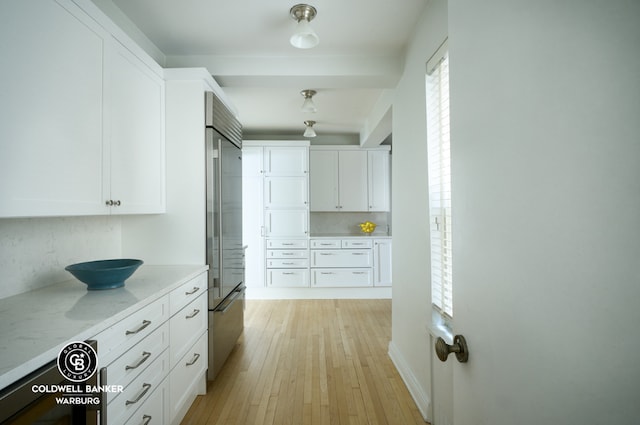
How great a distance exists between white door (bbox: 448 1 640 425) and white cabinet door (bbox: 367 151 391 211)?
14.2ft

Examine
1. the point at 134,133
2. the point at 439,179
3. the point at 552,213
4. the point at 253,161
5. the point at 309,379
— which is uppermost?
the point at 253,161

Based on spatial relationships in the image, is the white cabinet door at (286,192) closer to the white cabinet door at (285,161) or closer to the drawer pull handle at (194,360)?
the white cabinet door at (285,161)

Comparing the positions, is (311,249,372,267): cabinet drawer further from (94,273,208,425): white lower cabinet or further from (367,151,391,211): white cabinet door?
(94,273,208,425): white lower cabinet

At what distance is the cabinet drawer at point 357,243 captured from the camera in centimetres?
459

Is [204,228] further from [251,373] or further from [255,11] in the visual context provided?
[255,11]

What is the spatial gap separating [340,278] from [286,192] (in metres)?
1.55

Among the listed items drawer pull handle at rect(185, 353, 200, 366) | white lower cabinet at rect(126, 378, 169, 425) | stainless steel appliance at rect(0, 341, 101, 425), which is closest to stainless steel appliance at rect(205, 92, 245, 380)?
drawer pull handle at rect(185, 353, 200, 366)

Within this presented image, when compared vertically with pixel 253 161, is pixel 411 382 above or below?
below

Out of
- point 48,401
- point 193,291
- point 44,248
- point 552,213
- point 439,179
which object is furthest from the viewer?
point 193,291

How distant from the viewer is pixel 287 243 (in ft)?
14.9

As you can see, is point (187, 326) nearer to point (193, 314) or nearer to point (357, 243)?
point (193, 314)

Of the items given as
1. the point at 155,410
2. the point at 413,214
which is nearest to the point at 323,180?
the point at 413,214

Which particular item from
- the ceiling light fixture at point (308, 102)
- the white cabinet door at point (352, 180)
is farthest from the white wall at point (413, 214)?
the white cabinet door at point (352, 180)

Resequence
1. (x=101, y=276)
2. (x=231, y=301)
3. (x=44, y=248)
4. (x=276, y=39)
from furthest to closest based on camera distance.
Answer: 1. (x=231, y=301)
2. (x=276, y=39)
3. (x=44, y=248)
4. (x=101, y=276)
